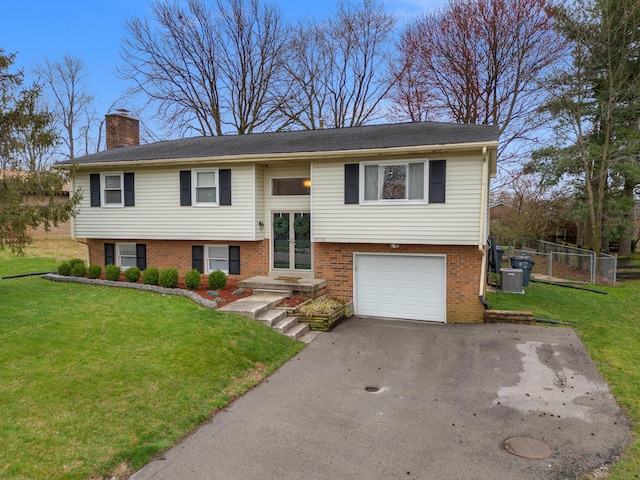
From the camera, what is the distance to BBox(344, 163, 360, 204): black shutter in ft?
35.2

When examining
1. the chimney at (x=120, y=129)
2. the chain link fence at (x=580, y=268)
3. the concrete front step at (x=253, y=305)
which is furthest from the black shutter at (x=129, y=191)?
the chain link fence at (x=580, y=268)

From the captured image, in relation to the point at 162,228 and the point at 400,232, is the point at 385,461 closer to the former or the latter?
the point at 400,232

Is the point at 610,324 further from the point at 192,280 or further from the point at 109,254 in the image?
the point at 109,254

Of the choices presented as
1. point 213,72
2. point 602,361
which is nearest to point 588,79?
point 602,361

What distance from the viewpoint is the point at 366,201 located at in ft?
35.1

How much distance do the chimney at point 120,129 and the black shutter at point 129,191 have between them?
4646 millimetres

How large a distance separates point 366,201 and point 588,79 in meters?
14.8

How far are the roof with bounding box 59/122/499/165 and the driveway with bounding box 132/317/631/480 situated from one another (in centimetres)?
517

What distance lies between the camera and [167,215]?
12242 millimetres

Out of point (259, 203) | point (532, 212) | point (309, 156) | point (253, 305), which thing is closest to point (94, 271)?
point (259, 203)

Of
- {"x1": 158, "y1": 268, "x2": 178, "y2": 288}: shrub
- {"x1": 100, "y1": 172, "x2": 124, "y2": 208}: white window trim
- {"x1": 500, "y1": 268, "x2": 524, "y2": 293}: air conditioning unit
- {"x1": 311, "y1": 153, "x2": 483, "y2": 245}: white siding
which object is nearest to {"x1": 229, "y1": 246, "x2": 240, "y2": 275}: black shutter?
{"x1": 158, "y1": 268, "x2": 178, "y2": 288}: shrub

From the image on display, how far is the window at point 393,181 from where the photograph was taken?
33.8 ft

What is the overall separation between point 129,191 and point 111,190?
0.70 metres

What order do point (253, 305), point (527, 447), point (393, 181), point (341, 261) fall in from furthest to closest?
point (341, 261) < point (393, 181) < point (253, 305) < point (527, 447)
